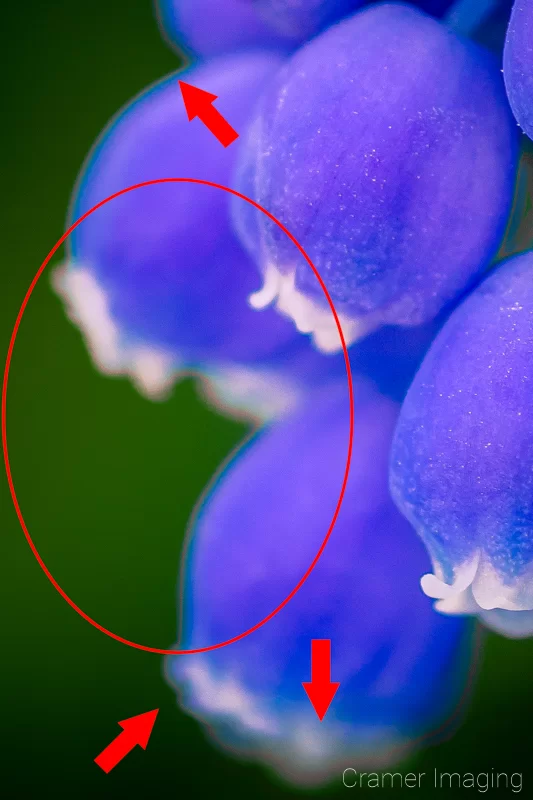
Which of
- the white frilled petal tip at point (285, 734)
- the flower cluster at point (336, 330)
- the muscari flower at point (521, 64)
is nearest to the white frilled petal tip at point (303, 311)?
the flower cluster at point (336, 330)

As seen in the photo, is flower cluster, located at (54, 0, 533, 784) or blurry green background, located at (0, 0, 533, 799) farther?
blurry green background, located at (0, 0, 533, 799)

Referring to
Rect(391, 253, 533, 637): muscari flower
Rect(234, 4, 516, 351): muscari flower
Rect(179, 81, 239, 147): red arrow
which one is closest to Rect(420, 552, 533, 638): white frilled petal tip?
Rect(391, 253, 533, 637): muscari flower

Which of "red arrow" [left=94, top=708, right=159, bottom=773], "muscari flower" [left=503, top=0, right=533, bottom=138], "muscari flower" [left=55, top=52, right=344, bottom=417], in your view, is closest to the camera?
"muscari flower" [left=503, top=0, right=533, bottom=138]

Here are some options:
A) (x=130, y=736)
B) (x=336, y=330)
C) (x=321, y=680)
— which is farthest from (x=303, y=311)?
(x=130, y=736)

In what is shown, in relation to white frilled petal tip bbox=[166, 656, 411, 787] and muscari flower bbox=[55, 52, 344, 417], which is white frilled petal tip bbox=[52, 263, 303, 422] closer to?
muscari flower bbox=[55, 52, 344, 417]

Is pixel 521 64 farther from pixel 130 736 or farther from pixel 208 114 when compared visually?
pixel 130 736

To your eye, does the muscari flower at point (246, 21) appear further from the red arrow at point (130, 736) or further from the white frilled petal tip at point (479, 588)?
the red arrow at point (130, 736)

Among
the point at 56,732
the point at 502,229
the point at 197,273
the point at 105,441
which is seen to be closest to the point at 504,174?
the point at 502,229
